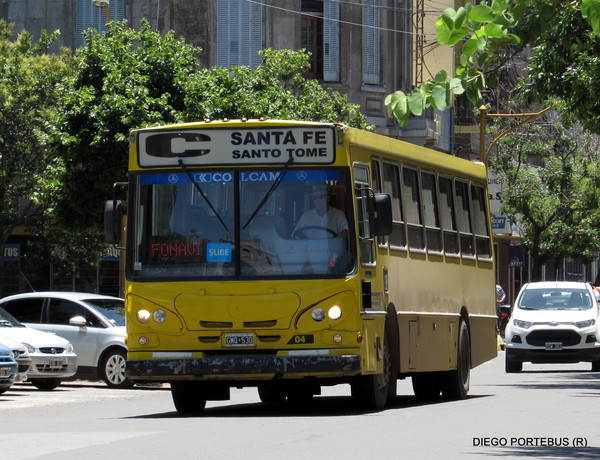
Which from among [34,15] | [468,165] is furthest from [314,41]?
[468,165]

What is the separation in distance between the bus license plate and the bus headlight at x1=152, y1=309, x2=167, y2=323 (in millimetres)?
723

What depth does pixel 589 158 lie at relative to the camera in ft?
175

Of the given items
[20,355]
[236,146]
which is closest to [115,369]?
[20,355]

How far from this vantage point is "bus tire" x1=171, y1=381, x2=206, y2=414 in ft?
A: 52.1

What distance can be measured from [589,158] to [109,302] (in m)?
32.3

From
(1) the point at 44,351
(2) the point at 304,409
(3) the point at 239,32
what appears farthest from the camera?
(3) the point at 239,32

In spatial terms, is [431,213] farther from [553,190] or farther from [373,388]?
[553,190]

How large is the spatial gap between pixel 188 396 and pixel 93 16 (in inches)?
1016

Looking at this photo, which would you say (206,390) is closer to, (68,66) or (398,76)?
(68,66)

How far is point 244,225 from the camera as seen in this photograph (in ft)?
48.5

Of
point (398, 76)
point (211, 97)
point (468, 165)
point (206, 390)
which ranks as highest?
point (398, 76)

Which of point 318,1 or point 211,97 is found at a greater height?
point 318,1

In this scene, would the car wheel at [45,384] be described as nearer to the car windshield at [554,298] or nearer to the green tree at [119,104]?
the green tree at [119,104]

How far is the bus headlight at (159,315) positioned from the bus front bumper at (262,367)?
0.46 m
